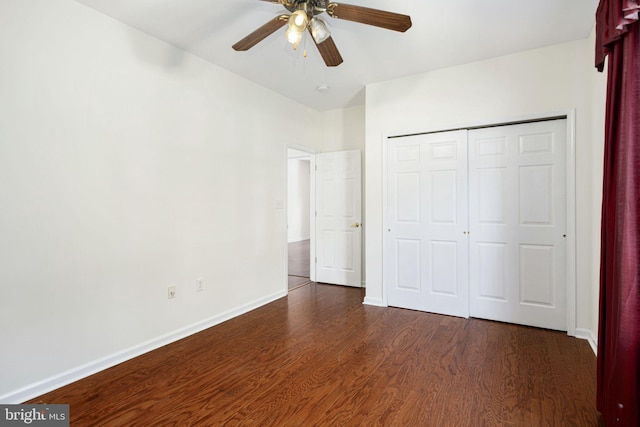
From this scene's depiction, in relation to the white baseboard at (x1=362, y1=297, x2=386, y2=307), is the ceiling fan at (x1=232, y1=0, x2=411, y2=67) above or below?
above

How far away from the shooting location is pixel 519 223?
10.2ft

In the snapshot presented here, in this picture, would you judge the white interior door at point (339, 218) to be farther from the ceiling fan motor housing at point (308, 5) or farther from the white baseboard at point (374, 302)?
the ceiling fan motor housing at point (308, 5)

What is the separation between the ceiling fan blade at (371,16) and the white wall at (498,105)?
1.71 meters

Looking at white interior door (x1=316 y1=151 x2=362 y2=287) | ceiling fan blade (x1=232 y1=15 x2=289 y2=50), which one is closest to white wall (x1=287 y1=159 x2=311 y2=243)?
white interior door (x1=316 y1=151 x2=362 y2=287)

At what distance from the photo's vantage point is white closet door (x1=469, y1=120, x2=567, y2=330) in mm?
2955

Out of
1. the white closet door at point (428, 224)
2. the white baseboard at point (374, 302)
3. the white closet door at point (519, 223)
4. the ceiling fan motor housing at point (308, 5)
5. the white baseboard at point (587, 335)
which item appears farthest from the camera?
the white baseboard at point (374, 302)

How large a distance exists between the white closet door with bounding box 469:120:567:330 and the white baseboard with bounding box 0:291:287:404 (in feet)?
9.02

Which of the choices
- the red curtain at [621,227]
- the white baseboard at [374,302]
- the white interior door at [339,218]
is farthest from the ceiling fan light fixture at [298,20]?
the white baseboard at [374,302]

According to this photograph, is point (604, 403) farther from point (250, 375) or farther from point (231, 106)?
point (231, 106)

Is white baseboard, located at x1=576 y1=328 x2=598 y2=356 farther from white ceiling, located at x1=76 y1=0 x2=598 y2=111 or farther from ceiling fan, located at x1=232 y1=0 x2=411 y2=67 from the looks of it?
ceiling fan, located at x1=232 y1=0 x2=411 y2=67

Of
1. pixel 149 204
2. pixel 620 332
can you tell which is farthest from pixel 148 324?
pixel 620 332

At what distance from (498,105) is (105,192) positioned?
3655mm

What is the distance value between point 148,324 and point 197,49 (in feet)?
8.36
